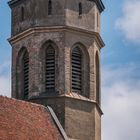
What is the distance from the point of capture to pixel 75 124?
45.8 metres

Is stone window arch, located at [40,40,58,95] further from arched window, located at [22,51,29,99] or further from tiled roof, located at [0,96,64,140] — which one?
tiled roof, located at [0,96,64,140]

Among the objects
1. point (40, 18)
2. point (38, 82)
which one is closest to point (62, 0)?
point (40, 18)

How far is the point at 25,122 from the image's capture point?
42.4m

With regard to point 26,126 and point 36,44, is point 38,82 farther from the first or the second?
point 26,126

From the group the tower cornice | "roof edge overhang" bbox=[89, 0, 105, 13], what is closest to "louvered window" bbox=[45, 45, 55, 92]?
the tower cornice

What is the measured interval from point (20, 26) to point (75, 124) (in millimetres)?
6433

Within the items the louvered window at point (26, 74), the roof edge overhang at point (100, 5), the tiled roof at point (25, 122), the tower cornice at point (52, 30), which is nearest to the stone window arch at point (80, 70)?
the tower cornice at point (52, 30)

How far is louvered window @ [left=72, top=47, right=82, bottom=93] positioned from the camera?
47.1 metres

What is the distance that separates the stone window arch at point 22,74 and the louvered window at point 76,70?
7.97 feet

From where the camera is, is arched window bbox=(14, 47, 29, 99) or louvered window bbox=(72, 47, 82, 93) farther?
arched window bbox=(14, 47, 29, 99)

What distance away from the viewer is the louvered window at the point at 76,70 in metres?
47.1

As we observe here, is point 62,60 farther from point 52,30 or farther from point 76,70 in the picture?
point 52,30

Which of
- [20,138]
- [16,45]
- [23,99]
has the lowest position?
[20,138]

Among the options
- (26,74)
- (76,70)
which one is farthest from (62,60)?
(26,74)
